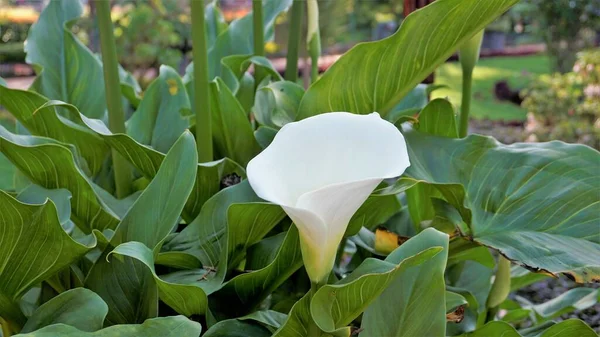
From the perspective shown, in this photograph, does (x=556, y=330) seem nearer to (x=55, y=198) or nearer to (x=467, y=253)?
(x=467, y=253)

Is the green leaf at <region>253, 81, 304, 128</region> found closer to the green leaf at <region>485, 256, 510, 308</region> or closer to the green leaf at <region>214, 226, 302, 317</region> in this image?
the green leaf at <region>214, 226, 302, 317</region>

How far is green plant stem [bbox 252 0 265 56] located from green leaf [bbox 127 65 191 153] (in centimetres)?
11

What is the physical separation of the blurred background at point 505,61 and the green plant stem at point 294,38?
2.55 meters

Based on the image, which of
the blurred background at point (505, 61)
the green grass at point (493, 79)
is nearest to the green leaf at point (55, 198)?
the blurred background at point (505, 61)

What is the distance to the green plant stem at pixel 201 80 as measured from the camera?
0.62 meters

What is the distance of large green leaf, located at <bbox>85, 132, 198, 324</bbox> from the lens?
0.55 meters

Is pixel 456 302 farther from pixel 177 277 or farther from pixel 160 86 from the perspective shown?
pixel 160 86

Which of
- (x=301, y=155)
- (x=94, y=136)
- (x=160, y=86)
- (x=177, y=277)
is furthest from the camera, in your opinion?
(x=160, y=86)

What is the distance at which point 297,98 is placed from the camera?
0.73 m

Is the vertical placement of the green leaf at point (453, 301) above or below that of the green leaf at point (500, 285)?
above

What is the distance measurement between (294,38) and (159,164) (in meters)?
0.25

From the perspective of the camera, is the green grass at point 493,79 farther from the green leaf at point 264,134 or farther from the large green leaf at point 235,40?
the green leaf at point 264,134

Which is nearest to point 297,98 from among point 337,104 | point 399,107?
point 337,104

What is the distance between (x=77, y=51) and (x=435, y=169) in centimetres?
51
